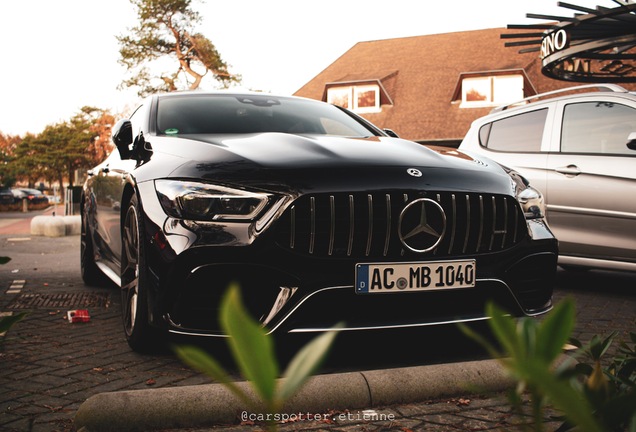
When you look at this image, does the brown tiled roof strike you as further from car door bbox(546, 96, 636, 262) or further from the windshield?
the windshield

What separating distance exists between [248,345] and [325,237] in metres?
2.97

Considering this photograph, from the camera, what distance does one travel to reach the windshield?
15.2ft

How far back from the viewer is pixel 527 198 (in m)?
4.01

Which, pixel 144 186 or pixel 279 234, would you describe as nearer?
pixel 279 234

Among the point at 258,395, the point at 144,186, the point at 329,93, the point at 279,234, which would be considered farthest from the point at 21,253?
the point at 329,93

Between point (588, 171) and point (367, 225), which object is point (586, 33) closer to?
point (588, 171)

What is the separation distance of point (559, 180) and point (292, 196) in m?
3.91

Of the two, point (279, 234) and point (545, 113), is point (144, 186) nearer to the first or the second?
point (279, 234)

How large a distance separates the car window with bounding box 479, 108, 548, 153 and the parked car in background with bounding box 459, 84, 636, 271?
0.02 metres

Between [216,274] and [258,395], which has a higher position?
[258,395]

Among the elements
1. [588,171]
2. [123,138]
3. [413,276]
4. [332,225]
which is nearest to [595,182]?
[588,171]

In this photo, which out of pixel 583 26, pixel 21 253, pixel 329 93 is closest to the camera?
pixel 21 253

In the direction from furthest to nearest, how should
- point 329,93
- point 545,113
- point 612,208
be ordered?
point 329,93 < point 545,113 < point 612,208

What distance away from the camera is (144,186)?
12.4 ft
